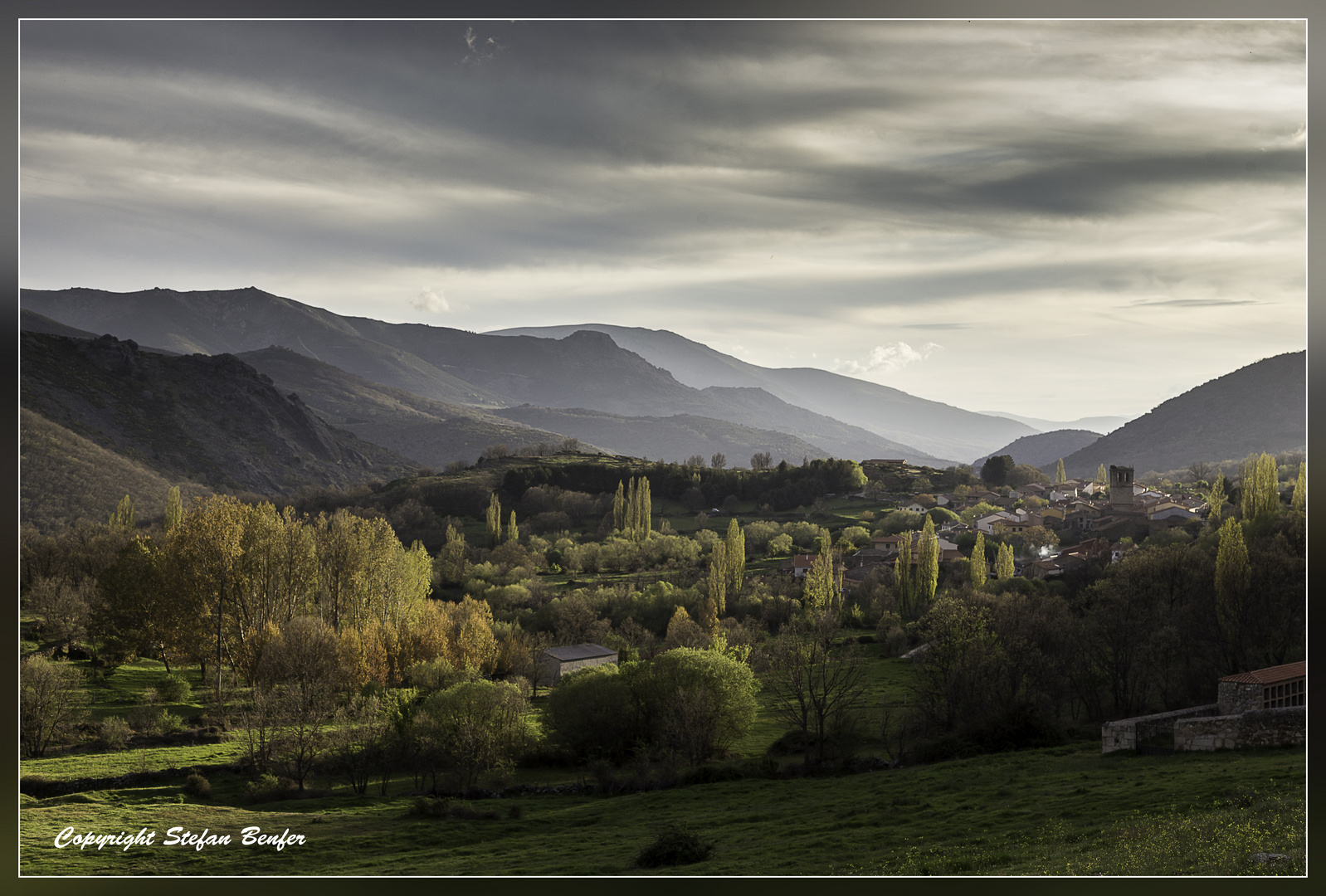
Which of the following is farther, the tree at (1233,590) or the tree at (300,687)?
the tree at (1233,590)

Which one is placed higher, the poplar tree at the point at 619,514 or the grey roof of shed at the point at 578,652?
the poplar tree at the point at 619,514

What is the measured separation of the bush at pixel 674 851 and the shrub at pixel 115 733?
17658 millimetres

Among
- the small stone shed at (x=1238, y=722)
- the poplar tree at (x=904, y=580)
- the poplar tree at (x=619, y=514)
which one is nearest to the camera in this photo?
the small stone shed at (x=1238, y=722)

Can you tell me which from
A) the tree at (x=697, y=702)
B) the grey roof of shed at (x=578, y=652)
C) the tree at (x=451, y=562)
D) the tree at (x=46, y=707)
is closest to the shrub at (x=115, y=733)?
the tree at (x=46, y=707)

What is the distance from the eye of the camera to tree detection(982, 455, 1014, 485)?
79000 millimetres

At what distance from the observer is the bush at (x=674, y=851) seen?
9.02m

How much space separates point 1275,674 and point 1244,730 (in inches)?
72.7

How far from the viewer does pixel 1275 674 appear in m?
12.6

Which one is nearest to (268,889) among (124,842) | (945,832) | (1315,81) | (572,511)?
(124,842)

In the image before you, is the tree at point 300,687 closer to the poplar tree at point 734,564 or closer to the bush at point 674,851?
the bush at point 674,851

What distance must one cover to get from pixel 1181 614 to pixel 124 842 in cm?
2568

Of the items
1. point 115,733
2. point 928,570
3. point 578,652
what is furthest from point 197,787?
point 928,570

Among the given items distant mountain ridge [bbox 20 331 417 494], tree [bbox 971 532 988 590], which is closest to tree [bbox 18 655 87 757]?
tree [bbox 971 532 988 590]

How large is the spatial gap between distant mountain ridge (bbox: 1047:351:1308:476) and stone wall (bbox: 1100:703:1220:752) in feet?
23.2
